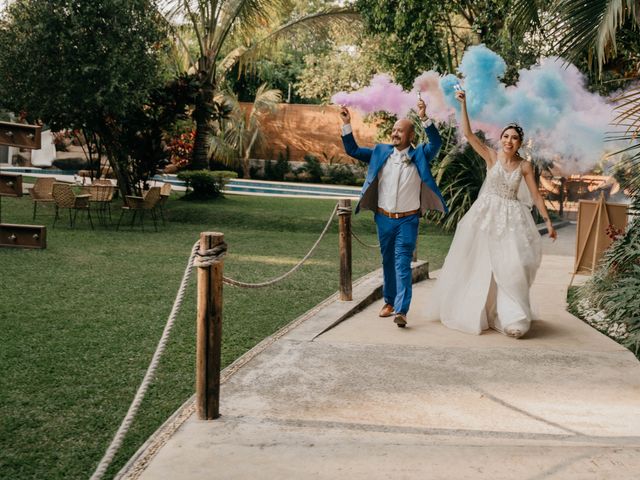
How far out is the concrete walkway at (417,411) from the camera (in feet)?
12.1

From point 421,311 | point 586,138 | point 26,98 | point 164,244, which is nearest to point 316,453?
point 421,311

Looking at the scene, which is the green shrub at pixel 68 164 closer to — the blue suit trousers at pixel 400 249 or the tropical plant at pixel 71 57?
the tropical plant at pixel 71 57

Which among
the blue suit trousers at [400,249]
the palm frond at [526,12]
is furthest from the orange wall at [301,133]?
the blue suit trousers at [400,249]

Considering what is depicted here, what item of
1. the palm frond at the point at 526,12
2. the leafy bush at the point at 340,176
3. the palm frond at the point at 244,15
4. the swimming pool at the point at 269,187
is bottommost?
the swimming pool at the point at 269,187

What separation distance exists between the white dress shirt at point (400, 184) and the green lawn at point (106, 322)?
1.52 metres

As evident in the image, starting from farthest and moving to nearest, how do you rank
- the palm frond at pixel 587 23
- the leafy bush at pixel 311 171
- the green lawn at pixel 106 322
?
the leafy bush at pixel 311 171 < the palm frond at pixel 587 23 < the green lawn at pixel 106 322

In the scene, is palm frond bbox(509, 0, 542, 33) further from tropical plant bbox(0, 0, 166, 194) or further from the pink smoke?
tropical plant bbox(0, 0, 166, 194)

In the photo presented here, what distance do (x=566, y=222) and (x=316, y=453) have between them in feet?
55.5

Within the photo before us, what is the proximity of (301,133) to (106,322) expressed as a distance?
967 inches

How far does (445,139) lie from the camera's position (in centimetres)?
1767

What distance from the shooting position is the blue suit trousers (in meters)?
7.13

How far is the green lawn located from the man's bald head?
6.47 ft

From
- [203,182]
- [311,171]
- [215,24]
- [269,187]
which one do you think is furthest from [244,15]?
[311,171]

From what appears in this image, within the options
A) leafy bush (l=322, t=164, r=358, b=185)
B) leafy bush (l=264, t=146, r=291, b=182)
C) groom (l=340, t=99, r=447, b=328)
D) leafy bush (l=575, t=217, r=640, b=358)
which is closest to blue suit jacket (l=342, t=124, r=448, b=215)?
groom (l=340, t=99, r=447, b=328)
